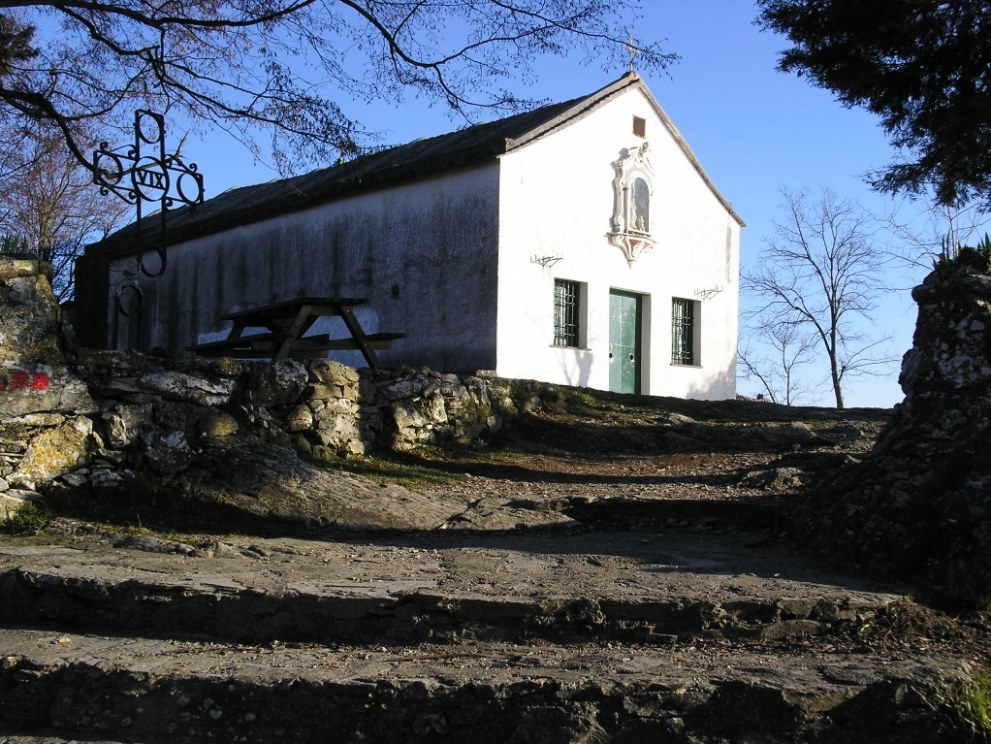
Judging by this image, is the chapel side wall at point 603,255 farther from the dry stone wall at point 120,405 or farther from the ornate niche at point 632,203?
the dry stone wall at point 120,405

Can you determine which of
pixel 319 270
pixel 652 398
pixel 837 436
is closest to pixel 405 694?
pixel 837 436

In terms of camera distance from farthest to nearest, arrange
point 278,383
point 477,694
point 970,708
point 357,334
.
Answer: point 357,334 → point 278,383 → point 477,694 → point 970,708

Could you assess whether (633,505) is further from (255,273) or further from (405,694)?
(255,273)

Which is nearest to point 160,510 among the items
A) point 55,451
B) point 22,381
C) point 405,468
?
point 55,451

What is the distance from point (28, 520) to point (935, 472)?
20.1 feet

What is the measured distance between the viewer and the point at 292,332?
11.7 meters

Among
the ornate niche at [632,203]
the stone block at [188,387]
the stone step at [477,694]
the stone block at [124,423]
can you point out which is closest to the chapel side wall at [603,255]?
the ornate niche at [632,203]

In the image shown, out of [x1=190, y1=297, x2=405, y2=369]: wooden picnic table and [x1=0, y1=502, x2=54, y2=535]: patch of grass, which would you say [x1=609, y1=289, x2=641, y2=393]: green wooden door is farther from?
[x1=0, y1=502, x2=54, y2=535]: patch of grass

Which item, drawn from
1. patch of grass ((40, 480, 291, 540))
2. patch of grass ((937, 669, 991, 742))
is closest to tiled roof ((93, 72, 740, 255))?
patch of grass ((40, 480, 291, 540))

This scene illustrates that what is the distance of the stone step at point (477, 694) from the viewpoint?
4.05 m

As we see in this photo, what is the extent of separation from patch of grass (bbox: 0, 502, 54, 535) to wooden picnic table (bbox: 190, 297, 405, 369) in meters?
4.49

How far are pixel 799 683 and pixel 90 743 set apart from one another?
3157mm

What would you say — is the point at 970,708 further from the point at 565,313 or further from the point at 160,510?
the point at 565,313

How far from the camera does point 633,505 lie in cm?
772
